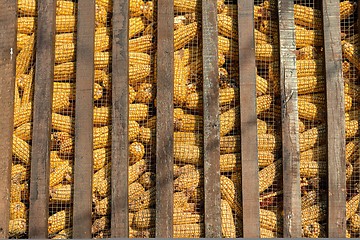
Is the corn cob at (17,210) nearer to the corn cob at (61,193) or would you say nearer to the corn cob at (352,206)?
the corn cob at (61,193)

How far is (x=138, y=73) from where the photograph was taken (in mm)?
5094

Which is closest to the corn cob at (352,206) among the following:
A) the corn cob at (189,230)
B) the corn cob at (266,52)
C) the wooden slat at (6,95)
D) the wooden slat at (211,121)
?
the wooden slat at (211,121)

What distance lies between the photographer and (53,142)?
5023 millimetres

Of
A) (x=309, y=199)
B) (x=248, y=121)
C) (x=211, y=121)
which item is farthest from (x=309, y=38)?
(x=309, y=199)

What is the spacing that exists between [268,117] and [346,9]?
→ 917 mm

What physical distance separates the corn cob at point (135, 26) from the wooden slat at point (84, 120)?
28cm

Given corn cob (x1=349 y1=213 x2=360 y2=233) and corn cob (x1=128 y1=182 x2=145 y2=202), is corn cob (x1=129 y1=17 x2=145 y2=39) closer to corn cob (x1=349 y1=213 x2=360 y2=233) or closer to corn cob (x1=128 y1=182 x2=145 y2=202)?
corn cob (x1=128 y1=182 x2=145 y2=202)

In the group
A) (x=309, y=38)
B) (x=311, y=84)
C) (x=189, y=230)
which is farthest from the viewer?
(x=309, y=38)

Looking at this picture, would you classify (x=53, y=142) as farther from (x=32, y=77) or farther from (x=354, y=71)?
(x=354, y=71)

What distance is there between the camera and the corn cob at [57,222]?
4.91 meters

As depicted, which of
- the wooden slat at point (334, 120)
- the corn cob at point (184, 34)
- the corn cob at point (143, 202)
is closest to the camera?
the wooden slat at point (334, 120)

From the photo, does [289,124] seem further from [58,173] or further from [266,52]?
[58,173]

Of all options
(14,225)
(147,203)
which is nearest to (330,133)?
(147,203)

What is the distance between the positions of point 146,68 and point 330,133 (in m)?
1.28
